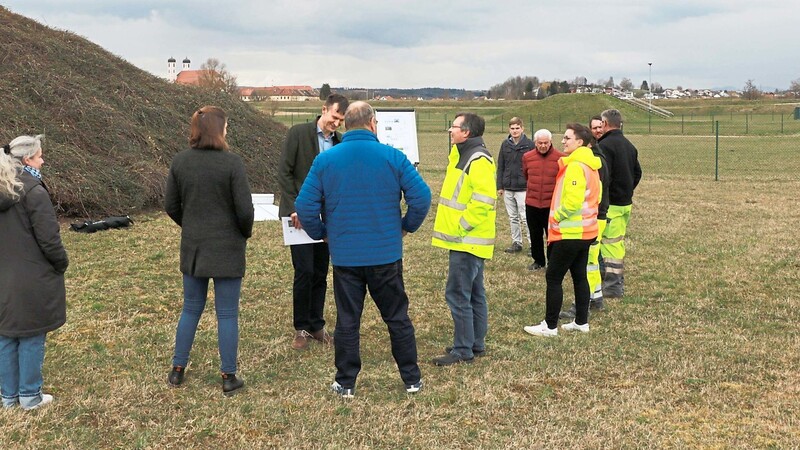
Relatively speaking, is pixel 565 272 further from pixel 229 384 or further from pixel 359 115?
pixel 229 384

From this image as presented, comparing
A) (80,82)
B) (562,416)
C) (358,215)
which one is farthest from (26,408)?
(80,82)

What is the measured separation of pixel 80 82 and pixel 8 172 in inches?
503

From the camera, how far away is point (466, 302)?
5391 millimetres

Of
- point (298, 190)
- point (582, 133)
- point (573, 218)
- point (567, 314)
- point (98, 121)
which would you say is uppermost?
point (98, 121)

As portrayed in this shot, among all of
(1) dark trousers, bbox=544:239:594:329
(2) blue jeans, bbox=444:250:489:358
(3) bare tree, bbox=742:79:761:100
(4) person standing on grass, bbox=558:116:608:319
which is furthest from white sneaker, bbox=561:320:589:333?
(3) bare tree, bbox=742:79:761:100

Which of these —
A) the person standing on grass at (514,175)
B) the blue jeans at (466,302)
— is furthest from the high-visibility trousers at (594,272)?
the person standing on grass at (514,175)

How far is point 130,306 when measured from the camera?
702 cm

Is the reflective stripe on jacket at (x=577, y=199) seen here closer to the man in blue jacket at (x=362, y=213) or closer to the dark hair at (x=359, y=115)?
the man in blue jacket at (x=362, y=213)

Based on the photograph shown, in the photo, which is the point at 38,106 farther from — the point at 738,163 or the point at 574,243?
the point at 738,163

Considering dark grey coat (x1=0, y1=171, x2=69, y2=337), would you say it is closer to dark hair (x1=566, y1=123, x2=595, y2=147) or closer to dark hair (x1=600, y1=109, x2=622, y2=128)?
dark hair (x1=566, y1=123, x2=595, y2=147)

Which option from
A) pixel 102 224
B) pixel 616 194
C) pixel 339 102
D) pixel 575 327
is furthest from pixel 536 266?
pixel 102 224

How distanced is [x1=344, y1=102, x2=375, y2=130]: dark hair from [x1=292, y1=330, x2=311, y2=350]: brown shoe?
2144 millimetres

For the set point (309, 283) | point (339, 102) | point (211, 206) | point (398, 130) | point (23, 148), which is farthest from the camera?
point (398, 130)

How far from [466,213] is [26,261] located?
2927 millimetres
